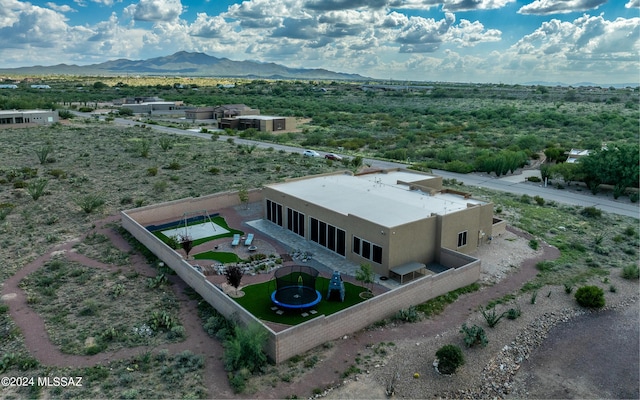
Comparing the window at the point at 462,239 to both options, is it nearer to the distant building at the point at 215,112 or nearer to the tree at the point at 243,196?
the tree at the point at 243,196

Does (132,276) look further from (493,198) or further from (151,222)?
(493,198)

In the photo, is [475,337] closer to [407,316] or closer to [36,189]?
[407,316]

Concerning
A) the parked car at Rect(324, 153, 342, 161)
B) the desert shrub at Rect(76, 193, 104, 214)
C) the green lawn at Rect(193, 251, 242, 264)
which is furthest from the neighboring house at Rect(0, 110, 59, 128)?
the green lawn at Rect(193, 251, 242, 264)

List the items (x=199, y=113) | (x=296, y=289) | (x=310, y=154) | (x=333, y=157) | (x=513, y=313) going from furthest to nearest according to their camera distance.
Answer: (x=199, y=113) → (x=310, y=154) → (x=333, y=157) → (x=296, y=289) → (x=513, y=313)

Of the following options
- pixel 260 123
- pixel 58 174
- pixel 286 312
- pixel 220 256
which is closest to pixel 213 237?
pixel 220 256

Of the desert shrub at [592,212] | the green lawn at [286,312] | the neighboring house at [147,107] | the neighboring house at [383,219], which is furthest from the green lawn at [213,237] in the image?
the neighboring house at [147,107]

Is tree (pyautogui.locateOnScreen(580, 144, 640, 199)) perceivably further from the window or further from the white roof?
the window
